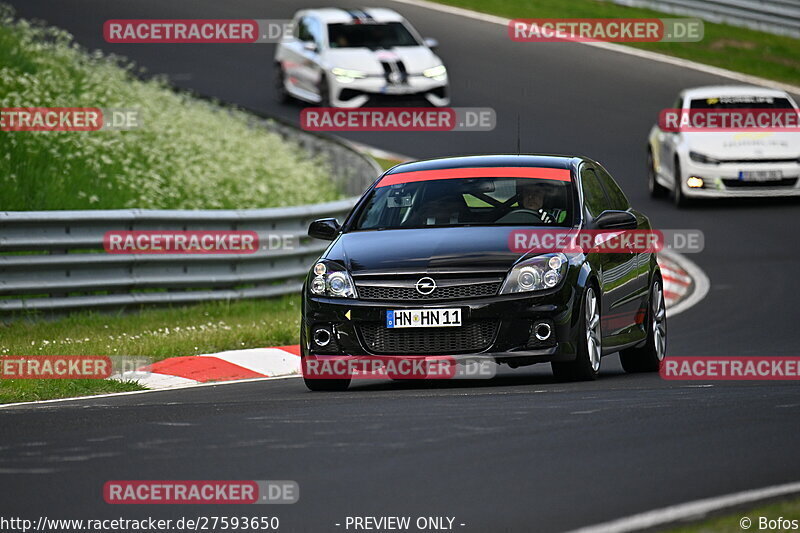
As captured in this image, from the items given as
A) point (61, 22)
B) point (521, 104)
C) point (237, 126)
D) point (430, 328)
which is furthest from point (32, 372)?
point (61, 22)

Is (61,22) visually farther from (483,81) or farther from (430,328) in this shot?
(430,328)

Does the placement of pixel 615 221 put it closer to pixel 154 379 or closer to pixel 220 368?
pixel 220 368

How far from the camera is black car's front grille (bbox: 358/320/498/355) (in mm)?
10312

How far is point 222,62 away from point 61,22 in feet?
12.2

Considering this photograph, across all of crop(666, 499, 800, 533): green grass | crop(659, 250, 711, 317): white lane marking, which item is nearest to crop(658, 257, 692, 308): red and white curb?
crop(659, 250, 711, 317): white lane marking

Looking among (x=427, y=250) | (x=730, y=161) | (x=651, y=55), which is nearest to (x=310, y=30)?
(x=730, y=161)

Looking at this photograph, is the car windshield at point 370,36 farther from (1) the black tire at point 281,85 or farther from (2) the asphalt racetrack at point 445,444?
(2) the asphalt racetrack at point 445,444

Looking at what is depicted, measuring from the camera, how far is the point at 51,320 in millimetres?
14875

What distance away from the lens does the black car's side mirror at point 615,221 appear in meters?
11.0

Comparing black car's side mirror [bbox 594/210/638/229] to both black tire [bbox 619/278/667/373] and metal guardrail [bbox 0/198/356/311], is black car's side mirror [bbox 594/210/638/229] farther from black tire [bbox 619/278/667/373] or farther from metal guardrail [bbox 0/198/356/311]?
metal guardrail [bbox 0/198/356/311]

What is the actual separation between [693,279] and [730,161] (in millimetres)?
3990

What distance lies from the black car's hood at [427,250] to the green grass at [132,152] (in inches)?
284

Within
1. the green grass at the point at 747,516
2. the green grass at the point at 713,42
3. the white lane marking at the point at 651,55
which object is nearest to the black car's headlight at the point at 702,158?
the white lane marking at the point at 651,55

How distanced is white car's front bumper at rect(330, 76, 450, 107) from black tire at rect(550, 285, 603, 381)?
14610mm
